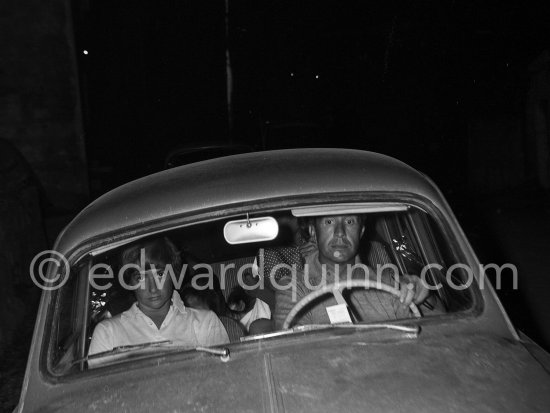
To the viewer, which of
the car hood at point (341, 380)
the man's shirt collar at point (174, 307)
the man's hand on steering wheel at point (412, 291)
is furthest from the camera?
the man's shirt collar at point (174, 307)

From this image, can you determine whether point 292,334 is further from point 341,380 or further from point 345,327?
point 341,380

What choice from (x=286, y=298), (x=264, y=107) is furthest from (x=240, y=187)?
(x=264, y=107)

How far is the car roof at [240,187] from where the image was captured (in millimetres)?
2496

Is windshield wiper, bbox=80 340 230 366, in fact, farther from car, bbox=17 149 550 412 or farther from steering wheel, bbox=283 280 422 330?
steering wheel, bbox=283 280 422 330

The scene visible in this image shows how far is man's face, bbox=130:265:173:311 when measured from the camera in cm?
307

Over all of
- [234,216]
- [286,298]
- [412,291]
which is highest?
[234,216]

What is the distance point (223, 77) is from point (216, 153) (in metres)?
23.8

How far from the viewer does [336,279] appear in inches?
122

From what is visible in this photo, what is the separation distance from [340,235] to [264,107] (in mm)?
30419

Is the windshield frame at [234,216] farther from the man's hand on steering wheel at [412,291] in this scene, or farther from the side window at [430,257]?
the man's hand on steering wheel at [412,291]

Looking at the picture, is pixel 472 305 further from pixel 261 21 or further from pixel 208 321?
pixel 261 21

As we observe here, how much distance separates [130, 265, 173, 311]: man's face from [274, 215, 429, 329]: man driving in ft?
1.82

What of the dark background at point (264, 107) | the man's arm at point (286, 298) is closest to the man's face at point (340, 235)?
the man's arm at point (286, 298)

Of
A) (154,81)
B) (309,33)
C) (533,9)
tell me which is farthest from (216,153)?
(309,33)
